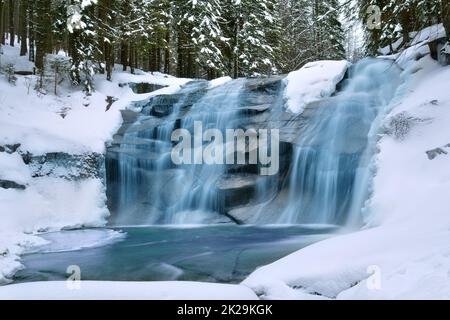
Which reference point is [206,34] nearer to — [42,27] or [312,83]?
[42,27]

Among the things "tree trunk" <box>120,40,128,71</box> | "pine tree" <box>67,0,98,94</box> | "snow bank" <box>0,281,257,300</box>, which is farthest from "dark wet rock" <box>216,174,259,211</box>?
"tree trunk" <box>120,40,128,71</box>

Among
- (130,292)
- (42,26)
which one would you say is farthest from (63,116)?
(130,292)

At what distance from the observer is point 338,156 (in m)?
10.3

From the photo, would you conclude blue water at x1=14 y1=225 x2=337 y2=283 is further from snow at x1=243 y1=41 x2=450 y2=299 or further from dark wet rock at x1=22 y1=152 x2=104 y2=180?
dark wet rock at x1=22 y1=152 x2=104 y2=180

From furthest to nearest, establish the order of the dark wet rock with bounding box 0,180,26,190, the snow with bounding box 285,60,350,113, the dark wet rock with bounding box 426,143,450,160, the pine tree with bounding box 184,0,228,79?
the pine tree with bounding box 184,0,228,79, the snow with bounding box 285,60,350,113, the dark wet rock with bounding box 0,180,26,190, the dark wet rock with bounding box 426,143,450,160

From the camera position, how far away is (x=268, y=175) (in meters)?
11.0

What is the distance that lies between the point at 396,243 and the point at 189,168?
26.4ft

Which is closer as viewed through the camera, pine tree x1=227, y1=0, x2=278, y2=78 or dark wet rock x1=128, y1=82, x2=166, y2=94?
dark wet rock x1=128, y1=82, x2=166, y2=94

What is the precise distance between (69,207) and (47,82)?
7334mm

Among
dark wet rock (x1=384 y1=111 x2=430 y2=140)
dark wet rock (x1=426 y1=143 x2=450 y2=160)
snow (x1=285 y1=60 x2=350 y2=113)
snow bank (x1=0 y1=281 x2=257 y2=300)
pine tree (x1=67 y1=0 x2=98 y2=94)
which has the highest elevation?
pine tree (x1=67 y1=0 x2=98 y2=94)

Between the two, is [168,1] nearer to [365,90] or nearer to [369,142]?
[365,90]

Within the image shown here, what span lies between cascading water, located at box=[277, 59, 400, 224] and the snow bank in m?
5.27

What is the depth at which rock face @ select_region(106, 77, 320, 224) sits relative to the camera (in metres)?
11.0

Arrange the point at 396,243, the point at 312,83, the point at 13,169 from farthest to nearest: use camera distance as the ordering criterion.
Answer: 1. the point at 312,83
2. the point at 13,169
3. the point at 396,243
